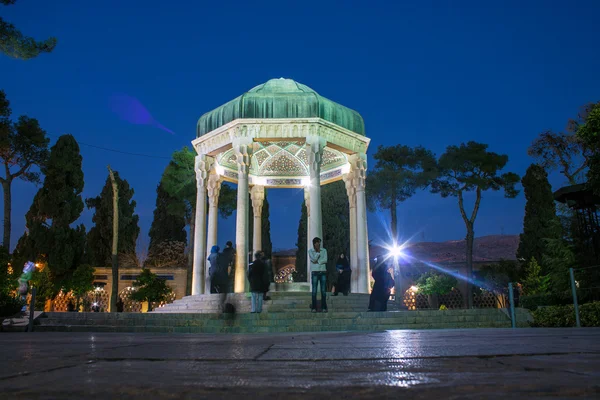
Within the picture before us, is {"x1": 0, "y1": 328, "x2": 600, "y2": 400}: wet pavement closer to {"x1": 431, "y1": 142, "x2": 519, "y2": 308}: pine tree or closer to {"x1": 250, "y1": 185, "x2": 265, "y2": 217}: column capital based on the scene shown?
{"x1": 250, "y1": 185, "x2": 265, "y2": 217}: column capital

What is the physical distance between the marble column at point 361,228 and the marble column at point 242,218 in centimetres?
421

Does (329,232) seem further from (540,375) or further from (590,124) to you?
(540,375)

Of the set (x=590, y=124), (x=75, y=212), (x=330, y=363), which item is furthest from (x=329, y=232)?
(x=330, y=363)

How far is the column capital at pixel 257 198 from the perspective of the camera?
22844mm

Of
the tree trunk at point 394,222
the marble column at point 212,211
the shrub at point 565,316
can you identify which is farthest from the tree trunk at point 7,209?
the shrub at point 565,316

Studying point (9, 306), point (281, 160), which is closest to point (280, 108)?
point (281, 160)

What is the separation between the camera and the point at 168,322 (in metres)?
10.8

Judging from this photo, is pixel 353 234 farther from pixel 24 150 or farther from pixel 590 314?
pixel 24 150

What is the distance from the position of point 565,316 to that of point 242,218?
389 inches

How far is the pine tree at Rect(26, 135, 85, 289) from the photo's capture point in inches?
1101

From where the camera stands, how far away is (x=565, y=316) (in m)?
11.1

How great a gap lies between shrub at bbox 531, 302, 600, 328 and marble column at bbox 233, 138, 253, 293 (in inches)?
348

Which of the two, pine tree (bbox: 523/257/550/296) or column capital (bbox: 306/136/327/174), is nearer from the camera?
column capital (bbox: 306/136/327/174)

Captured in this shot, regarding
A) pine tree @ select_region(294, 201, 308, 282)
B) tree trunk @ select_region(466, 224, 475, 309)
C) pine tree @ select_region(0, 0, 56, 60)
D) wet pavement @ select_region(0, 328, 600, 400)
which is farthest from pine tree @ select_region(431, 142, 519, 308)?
wet pavement @ select_region(0, 328, 600, 400)
